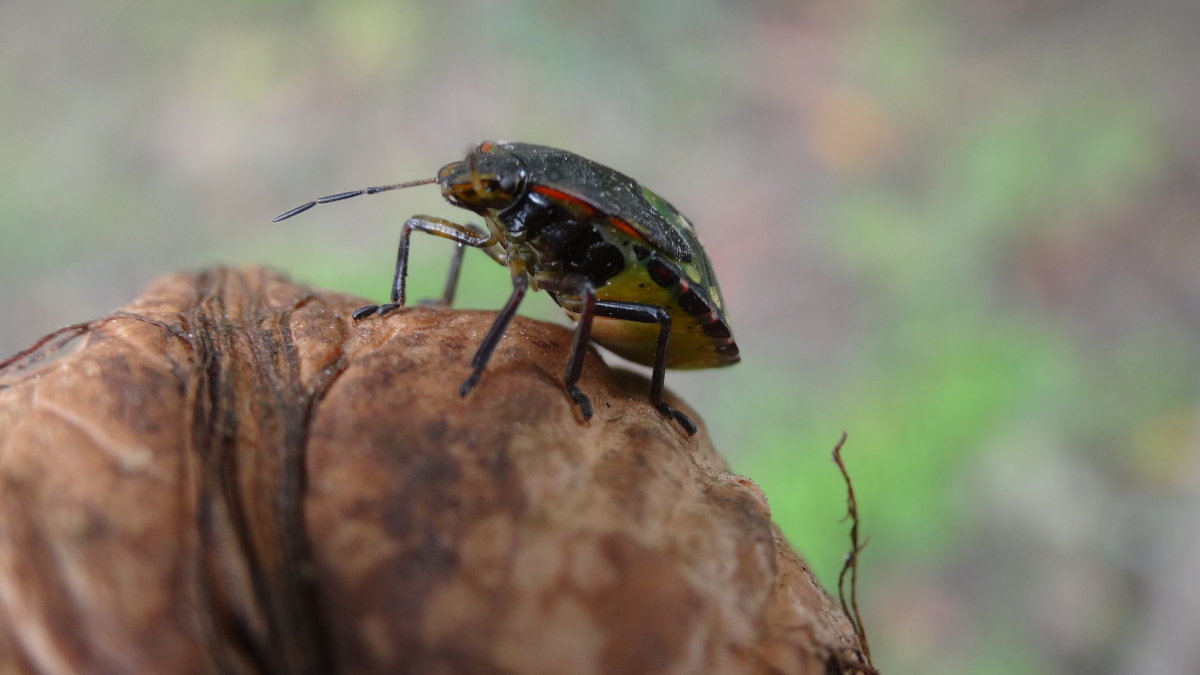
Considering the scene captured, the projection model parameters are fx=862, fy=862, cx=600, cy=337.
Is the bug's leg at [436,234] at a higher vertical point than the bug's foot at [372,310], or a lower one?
higher

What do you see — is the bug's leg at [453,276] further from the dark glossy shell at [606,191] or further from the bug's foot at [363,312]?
the bug's foot at [363,312]

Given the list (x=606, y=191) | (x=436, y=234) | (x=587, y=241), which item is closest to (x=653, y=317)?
(x=587, y=241)

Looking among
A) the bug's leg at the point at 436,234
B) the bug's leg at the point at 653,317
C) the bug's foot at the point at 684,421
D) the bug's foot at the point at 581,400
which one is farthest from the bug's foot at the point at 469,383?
the bug's leg at the point at 436,234

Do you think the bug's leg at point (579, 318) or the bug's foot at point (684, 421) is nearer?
the bug's leg at point (579, 318)

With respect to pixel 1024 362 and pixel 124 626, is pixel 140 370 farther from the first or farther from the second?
pixel 1024 362

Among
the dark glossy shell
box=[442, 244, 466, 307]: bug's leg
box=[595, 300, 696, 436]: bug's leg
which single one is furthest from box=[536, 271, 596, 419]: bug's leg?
box=[442, 244, 466, 307]: bug's leg

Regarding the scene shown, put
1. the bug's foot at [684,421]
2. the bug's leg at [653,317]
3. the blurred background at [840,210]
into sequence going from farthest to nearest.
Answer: the blurred background at [840,210]
the bug's leg at [653,317]
the bug's foot at [684,421]

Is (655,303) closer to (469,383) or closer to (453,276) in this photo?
(453,276)

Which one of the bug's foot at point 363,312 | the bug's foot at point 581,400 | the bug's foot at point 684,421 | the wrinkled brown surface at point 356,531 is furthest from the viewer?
the bug's foot at point 684,421
